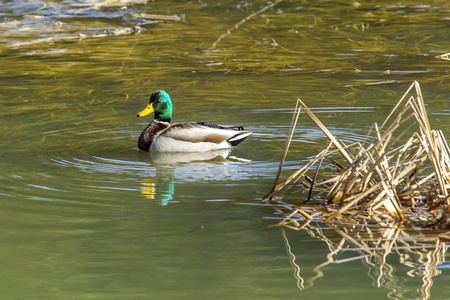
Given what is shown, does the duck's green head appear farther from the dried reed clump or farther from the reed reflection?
the reed reflection

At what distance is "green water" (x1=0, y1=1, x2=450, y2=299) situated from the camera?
4609mm

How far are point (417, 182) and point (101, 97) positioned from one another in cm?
673

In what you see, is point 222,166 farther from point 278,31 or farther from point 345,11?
point 345,11

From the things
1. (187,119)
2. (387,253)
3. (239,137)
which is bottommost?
(187,119)

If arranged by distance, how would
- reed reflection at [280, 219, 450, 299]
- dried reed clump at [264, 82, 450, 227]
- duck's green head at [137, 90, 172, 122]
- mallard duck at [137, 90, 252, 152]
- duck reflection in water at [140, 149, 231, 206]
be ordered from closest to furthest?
reed reflection at [280, 219, 450, 299] < dried reed clump at [264, 82, 450, 227] < duck reflection in water at [140, 149, 231, 206] < mallard duck at [137, 90, 252, 152] < duck's green head at [137, 90, 172, 122]

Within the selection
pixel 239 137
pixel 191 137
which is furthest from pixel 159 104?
pixel 239 137

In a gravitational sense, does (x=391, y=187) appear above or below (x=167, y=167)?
above

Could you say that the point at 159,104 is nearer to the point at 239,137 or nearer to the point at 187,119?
the point at 187,119

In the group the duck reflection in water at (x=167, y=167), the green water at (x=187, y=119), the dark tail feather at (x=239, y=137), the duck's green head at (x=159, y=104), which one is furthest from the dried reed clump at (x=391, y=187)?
the duck's green head at (x=159, y=104)

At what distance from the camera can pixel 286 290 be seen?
172 inches

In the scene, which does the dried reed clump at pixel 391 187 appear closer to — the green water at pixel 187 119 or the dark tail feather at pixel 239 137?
the green water at pixel 187 119

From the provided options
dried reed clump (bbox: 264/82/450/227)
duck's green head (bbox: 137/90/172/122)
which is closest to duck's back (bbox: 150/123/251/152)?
duck's green head (bbox: 137/90/172/122)

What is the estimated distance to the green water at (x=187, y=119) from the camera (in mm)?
4609

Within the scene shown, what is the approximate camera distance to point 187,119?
10.2m
